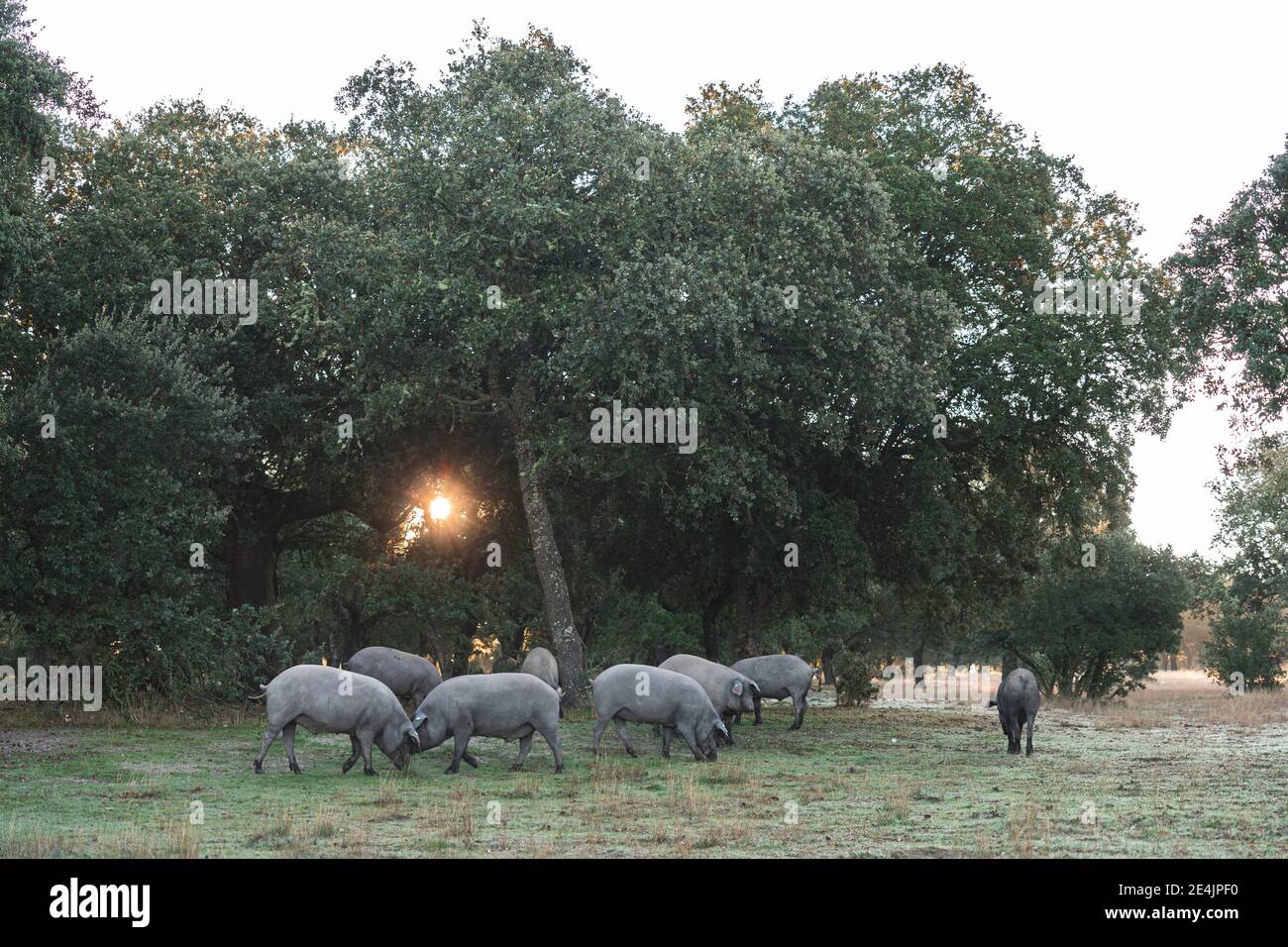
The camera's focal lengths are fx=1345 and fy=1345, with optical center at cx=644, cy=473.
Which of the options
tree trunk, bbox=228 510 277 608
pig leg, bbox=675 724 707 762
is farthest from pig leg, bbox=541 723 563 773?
tree trunk, bbox=228 510 277 608


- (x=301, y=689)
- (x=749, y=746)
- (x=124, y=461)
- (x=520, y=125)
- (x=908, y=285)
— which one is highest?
(x=520, y=125)

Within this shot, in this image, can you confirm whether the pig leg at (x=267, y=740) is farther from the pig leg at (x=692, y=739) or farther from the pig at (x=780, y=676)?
the pig at (x=780, y=676)

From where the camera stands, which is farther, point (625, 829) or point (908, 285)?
point (908, 285)

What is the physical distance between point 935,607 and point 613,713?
895 inches

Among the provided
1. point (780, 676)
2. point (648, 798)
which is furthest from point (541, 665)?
point (648, 798)

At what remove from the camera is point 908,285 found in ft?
107

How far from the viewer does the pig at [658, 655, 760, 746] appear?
2634cm

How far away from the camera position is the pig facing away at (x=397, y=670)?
2856 centimetres

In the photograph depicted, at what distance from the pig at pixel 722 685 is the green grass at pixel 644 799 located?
920 mm

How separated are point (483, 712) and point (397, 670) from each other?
26.5ft

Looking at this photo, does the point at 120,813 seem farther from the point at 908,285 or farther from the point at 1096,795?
the point at 908,285

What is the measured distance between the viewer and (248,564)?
3806 centimetres

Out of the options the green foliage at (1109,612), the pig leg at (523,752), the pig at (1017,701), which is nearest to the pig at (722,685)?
the pig at (1017,701)

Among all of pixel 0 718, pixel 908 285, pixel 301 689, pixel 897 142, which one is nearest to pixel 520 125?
pixel 908 285
